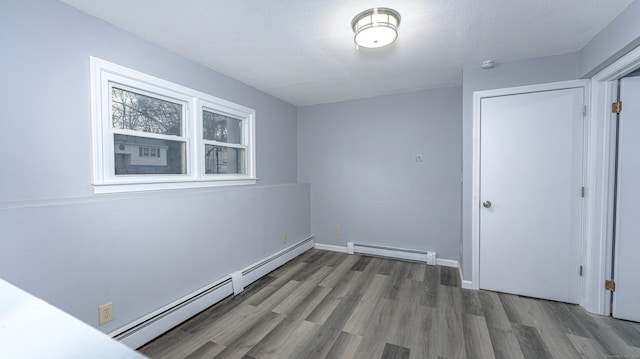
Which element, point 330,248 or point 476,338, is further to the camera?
point 330,248

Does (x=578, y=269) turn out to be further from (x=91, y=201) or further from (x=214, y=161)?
(x=91, y=201)

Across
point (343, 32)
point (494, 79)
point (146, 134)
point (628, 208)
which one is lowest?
point (628, 208)

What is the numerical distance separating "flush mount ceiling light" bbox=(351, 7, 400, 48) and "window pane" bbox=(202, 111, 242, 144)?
5.89ft

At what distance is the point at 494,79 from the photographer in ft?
8.91

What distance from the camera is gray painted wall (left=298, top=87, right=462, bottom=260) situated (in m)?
3.54

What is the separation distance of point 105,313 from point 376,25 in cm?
278

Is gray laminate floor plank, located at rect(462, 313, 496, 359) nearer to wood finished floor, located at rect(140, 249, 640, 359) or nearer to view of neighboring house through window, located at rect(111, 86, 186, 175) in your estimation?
wood finished floor, located at rect(140, 249, 640, 359)

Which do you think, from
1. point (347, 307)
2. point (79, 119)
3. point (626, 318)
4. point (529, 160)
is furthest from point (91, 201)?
point (626, 318)

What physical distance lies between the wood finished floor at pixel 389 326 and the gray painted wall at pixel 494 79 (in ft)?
2.03

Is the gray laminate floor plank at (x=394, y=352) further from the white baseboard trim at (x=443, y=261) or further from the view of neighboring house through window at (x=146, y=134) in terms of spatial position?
the view of neighboring house through window at (x=146, y=134)

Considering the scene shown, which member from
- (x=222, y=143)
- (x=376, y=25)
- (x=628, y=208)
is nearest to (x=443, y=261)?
(x=628, y=208)

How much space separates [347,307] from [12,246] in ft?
7.94

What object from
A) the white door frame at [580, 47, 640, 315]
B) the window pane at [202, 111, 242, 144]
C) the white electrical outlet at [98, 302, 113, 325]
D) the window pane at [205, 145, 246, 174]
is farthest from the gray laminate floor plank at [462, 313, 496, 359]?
the window pane at [202, 111, 242, 144]

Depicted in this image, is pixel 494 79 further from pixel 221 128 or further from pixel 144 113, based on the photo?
pixel 144 113
